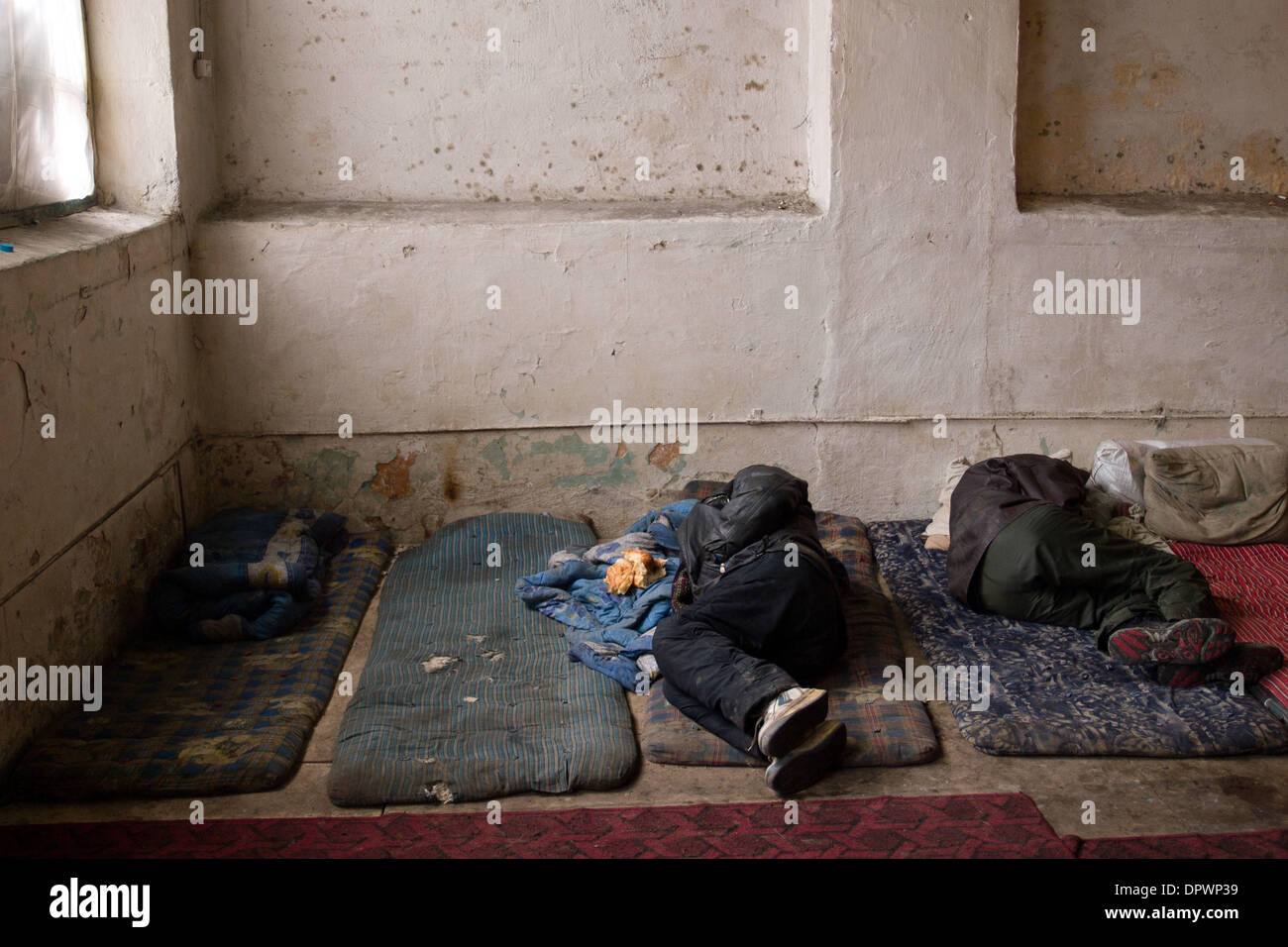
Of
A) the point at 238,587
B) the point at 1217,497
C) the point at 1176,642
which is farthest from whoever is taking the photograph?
the point at 1217,497

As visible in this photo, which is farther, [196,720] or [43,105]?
[43,105]

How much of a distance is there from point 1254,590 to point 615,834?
2.98 meters

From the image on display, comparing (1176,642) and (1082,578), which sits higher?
(1082,578)

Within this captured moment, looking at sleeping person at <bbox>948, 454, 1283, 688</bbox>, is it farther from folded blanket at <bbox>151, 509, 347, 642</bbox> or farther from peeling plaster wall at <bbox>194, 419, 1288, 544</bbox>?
folded blanket at <bbox>151, 509, 347, 642</bbox>

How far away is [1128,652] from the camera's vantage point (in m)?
4.32

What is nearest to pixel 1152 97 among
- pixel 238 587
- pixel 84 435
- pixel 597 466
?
pixel 597 466

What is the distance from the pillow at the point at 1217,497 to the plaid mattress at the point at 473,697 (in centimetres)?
259

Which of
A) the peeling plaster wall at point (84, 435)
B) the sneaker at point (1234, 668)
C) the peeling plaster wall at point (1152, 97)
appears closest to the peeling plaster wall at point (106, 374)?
the peeling plaster wall at point (84, 435)

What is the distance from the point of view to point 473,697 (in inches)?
171

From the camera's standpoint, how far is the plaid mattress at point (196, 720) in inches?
149

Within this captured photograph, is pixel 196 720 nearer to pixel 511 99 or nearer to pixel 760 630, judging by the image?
pixel 760 630

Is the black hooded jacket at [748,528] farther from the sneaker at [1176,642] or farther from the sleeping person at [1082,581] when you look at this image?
the sneaker at [1176,642]

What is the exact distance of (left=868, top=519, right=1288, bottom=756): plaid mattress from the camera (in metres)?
3.98

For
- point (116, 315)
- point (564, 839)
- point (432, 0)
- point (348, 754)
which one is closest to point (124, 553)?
point (116, 315)
